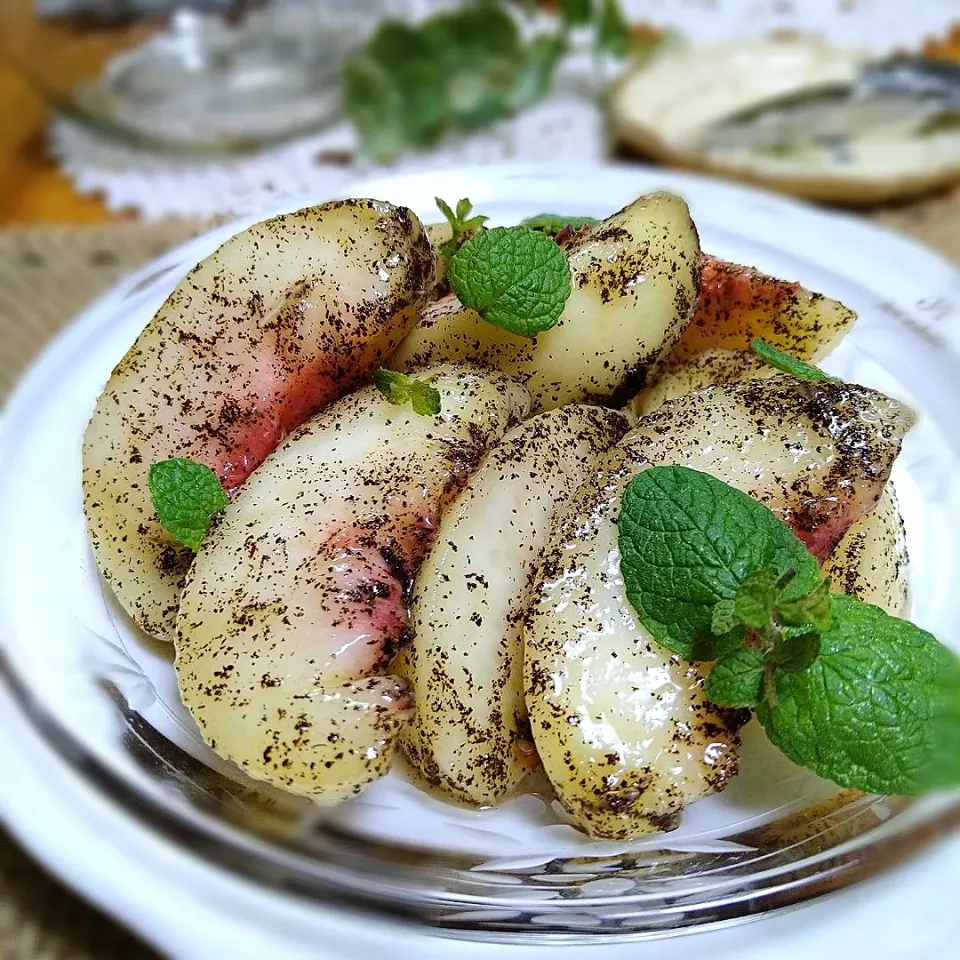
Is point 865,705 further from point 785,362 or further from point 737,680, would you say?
point 785,362

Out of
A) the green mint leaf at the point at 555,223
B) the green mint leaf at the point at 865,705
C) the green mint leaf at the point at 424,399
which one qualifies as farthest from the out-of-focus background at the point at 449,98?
the green mint leaf at the point at 865,705

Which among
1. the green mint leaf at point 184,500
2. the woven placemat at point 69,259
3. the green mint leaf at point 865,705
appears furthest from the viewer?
the woven placemat at point 69,259

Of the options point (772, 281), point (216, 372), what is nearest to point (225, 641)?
point (216, 372)

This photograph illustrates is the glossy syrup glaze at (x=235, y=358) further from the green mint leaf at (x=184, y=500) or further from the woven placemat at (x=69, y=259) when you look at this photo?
the woven placemat at (x=69, y=259)

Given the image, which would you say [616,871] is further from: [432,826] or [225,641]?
[225,641]

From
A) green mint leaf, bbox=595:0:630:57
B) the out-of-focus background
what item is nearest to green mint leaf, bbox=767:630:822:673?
the out-of-focus background

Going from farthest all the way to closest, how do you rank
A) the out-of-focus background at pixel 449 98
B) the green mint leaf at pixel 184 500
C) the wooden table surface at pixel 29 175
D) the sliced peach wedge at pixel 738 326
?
the wooden table surface at pixel 29 175, the out-of-focus background at pixel 449 98, the sliced peach wedge at pixel 738 326, the green mint leaf at pixel 184 500
